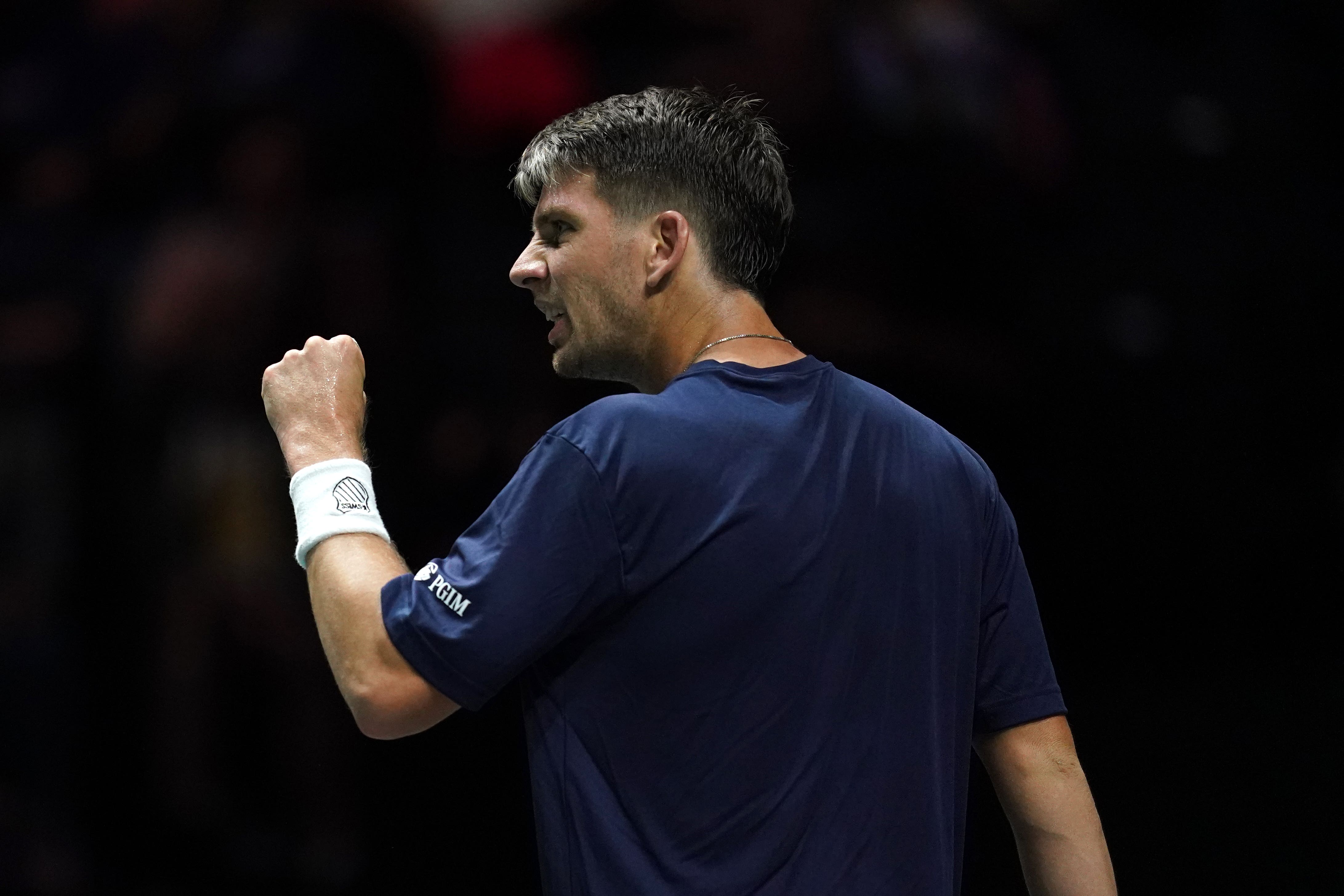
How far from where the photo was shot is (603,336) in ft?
5.28

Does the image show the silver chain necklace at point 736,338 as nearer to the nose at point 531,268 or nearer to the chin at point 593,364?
the chin at point 593,364

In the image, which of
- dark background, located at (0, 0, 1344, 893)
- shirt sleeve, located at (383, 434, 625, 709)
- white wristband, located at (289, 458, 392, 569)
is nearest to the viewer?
shirt sleeve, located at (383, 434, 625, 709)

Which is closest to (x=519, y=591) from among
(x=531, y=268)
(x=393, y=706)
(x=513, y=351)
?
(x=393, y=706)

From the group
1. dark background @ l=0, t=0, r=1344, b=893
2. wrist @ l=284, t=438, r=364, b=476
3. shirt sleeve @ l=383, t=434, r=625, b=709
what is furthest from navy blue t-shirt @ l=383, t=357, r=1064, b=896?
dark background @ l=0, t=0, r=1344, b=893

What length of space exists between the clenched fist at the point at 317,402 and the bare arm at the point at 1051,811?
2.80 ft

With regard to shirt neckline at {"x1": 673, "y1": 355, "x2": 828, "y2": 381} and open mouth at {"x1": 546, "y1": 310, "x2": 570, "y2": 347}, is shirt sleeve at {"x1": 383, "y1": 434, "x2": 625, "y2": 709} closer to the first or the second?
shirt neckline at {"x1": 673, "y1": 355, "x2": 828, "y2": 381}

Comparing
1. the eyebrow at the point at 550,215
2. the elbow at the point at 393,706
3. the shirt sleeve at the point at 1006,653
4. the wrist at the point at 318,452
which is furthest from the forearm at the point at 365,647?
the shirt sleeve at the point at 1006,653

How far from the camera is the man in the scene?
132cm

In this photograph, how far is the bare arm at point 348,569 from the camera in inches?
51.9

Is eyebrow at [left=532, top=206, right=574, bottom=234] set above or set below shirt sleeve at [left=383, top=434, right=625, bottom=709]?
above

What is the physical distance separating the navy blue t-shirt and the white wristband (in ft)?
0.40

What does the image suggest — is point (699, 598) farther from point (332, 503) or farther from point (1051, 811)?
point (1051, 811)

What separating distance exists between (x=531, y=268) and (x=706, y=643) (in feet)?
1.76

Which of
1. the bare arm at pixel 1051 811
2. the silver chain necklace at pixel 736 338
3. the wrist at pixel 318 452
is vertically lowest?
the bare arm at pixel 1051 811
